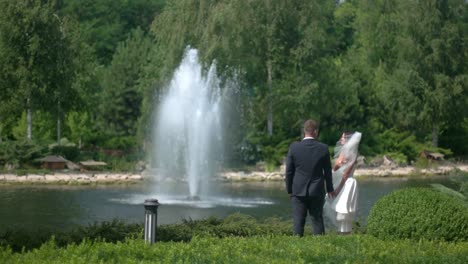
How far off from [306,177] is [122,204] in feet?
40.9

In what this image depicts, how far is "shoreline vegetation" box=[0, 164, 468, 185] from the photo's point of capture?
93.8 ft

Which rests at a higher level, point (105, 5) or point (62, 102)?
point (105, 5)

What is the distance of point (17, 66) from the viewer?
33.4 m

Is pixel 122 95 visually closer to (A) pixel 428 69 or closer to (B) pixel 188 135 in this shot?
(B) pixel 188 135

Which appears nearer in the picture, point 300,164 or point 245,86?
point 300,164

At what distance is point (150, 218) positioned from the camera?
29.2 feet

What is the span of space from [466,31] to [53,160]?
73.4 feet

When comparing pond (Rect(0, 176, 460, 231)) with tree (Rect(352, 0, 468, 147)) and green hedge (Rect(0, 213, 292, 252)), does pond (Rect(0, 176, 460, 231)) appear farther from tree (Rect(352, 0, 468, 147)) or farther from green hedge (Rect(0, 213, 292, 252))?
tree (Rect(352, 0, 468, 147))

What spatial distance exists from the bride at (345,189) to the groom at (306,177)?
1676mm

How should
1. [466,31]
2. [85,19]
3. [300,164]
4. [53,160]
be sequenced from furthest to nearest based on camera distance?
[85,19] < [466,31] < [53,160] < [300,164]

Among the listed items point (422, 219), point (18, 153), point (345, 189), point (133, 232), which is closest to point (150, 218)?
point (133, 232)

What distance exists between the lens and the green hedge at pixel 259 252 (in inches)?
284

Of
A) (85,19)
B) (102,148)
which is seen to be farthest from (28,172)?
(85,19)

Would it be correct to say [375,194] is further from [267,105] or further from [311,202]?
[311,202]
